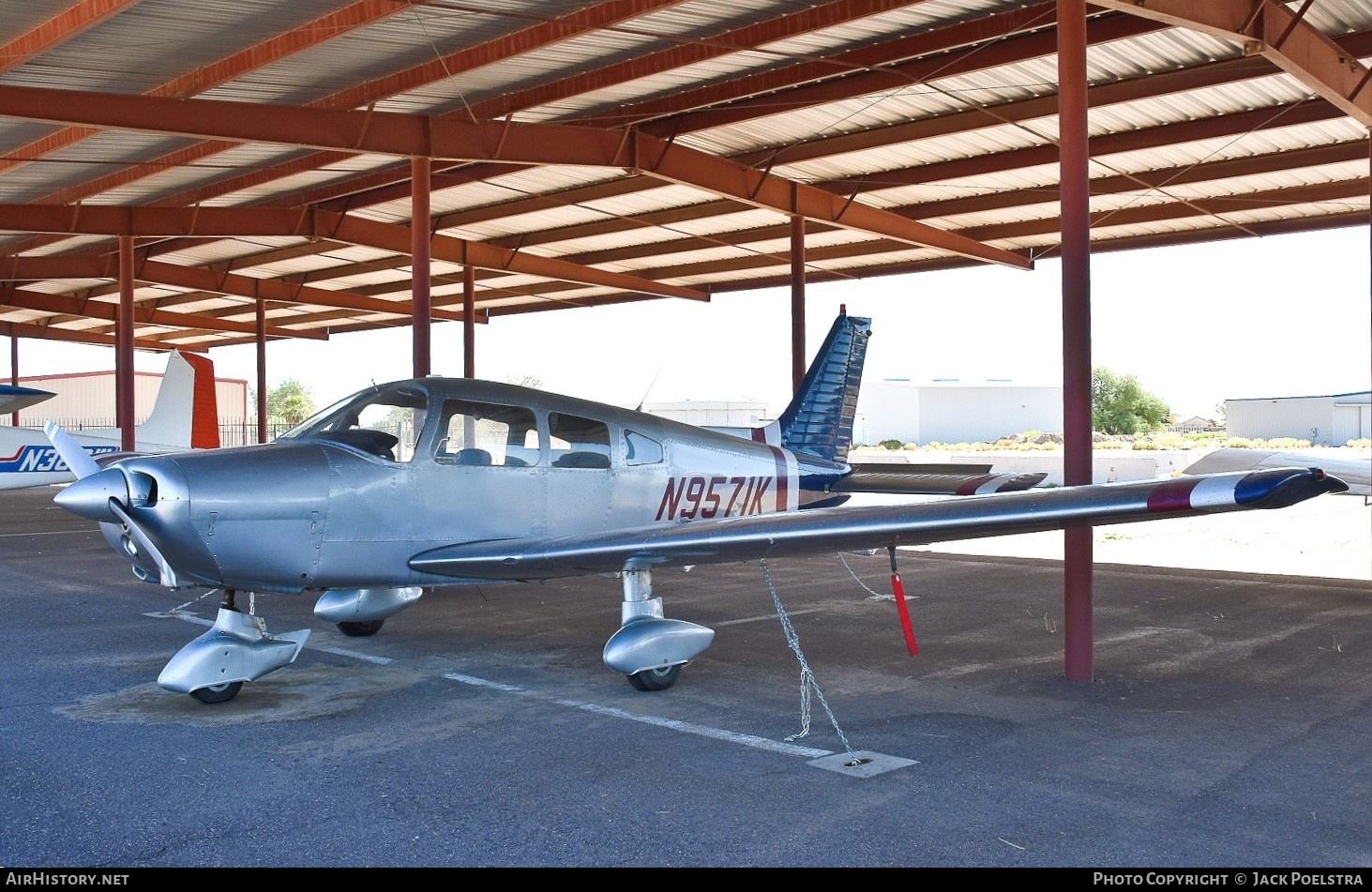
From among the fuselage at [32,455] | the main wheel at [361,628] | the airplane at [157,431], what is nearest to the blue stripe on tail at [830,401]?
the main wheel at [361,628]

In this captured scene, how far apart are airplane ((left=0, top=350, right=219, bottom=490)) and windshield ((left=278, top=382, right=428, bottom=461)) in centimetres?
1616

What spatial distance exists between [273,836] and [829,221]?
47.3ft

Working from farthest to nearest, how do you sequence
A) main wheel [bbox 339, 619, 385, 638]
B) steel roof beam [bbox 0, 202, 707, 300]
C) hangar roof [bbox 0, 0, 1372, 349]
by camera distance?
1. steel roof beam [bbox 0, 202, 707, 300]
2. hangar roof [bbox 0, 0, 1372, 349]
3. main wheel [bbox 339, 619, 385, 638]

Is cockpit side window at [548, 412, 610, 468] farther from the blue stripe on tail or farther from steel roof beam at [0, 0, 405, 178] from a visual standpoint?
steel roof beam at [0, 0, 405, 178]

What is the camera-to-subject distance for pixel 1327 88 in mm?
10148

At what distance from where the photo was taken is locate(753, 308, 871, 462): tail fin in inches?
430

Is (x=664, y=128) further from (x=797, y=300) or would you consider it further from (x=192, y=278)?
(x=192, y=278)

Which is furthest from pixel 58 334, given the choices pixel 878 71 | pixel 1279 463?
pixel 1279 463

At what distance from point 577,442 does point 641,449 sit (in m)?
0.59

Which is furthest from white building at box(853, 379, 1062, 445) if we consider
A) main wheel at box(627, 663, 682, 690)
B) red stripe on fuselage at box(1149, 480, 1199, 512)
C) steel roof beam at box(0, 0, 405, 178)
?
red stripe on fuselage at box(1149, 480, 1199, 512)

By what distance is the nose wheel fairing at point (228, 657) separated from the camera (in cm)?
630

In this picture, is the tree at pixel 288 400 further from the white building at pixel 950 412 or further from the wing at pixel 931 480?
the wing at pixel 931 480

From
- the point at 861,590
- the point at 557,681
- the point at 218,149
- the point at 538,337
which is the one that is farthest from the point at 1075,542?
the point at 538,337

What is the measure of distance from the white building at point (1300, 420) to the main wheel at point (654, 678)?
50.5 m
